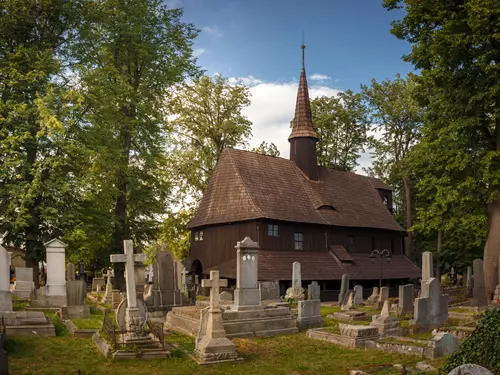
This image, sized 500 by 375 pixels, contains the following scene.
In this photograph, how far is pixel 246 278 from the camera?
54.4 feet

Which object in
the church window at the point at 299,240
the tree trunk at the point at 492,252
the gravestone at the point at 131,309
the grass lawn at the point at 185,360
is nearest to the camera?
the grass lawn at the point at 185,360

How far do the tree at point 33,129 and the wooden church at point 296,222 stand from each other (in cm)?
954

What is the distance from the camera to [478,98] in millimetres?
21734

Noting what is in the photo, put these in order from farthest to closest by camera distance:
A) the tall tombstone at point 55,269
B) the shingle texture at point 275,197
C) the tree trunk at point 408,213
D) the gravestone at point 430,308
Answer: the tree trunk at point 408,213 < the shingle texture at point 275,197 < the tall tombstone at point 55,269 < the gravestone at point 430,308

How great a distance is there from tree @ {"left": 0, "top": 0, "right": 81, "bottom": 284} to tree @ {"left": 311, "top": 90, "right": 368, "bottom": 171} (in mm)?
25740

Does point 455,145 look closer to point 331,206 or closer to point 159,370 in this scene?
point 331,206

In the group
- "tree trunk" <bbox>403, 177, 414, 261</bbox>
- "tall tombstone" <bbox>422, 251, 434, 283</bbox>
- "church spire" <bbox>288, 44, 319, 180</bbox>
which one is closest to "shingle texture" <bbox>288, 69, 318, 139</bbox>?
"church spire" <bbox>288, 44, 319, 180</bbox>

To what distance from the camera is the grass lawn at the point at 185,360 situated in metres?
11.1

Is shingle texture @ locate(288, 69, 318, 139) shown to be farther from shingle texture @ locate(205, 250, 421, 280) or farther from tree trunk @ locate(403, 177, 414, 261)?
tree trunk @ locate(403, 177, 414, 261)

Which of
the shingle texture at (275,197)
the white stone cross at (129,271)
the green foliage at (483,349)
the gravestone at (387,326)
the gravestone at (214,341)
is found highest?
the shingle texture at (275,197)

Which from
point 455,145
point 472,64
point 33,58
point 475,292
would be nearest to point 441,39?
point 472,64

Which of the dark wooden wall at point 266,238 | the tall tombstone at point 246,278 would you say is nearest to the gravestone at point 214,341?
the tall tombstone at point 246,278

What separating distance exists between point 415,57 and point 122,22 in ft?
52.4

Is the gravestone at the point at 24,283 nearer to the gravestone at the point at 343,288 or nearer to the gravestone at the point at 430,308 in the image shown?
the gravestone at the point at 343,288
